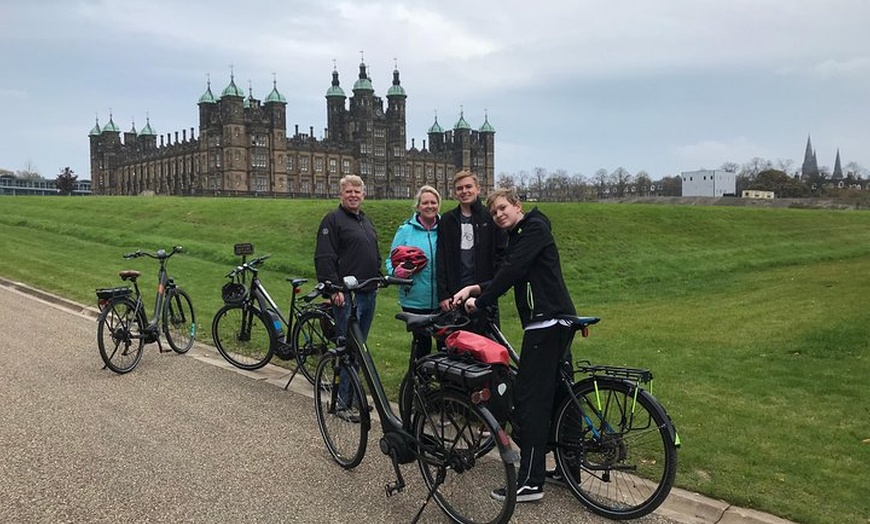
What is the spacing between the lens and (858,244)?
35.0 meters

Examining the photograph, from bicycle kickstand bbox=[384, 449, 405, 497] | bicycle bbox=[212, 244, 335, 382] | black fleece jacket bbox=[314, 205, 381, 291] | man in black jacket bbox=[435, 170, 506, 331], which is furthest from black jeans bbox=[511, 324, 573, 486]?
bicycle bbox=[212, 244, 335, 382]

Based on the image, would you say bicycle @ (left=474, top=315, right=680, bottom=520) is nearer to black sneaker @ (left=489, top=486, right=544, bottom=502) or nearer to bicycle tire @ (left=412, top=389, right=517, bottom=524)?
black sneaker @ (left=489, top=486, right=544, bottom=502)

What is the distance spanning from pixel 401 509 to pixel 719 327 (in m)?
10.1

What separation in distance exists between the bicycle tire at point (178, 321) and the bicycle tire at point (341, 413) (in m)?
4.00

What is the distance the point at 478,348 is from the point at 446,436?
2.29 feet

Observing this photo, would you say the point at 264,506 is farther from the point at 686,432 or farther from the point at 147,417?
the point at 686,432

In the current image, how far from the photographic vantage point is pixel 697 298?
18.4m

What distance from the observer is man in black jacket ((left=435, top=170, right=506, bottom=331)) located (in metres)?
5.63

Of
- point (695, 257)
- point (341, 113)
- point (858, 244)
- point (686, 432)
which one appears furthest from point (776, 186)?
point (686, 432)

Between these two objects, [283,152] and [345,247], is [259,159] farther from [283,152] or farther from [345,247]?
[345,247]

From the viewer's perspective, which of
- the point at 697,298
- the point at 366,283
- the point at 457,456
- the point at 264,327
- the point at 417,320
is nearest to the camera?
the point at 457,456


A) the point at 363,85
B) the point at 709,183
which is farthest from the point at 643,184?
the point at 363,85

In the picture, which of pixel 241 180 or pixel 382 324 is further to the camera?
pixel 241 180

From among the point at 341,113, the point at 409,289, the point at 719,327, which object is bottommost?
the point at 719,327
